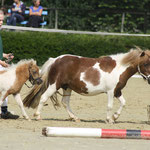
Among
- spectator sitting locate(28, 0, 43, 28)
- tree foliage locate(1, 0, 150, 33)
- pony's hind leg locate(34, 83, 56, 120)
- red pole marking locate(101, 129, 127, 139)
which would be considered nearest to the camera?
red pole marking locate(101, 129, 127, 139)

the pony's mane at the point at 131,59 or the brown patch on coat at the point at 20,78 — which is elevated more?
the pony's mane at the point at 131,59

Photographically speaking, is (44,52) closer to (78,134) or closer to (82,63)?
(82,63)

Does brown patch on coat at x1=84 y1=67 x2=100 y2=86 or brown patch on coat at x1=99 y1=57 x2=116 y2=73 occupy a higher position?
brown patch on coat at x1=99 y1=57 x2=116 y2=73

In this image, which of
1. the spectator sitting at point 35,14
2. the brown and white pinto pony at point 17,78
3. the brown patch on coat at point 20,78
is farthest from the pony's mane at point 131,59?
the spectator sitting at point 35,14

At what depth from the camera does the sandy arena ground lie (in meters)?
6.96

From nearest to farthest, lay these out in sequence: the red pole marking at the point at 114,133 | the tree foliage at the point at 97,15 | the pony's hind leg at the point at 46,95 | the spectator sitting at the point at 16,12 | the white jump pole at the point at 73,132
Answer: the white jump pole at the point at 73,132, the red pole marking at the point at 114,133, the pony's hind leg at the point at 46,95, the spectator sitting at the point at 16,12, the tree foliage at the point at 97,15

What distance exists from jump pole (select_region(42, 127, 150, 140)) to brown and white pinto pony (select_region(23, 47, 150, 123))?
185 centimetres

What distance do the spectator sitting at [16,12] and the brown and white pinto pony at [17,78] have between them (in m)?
10.5

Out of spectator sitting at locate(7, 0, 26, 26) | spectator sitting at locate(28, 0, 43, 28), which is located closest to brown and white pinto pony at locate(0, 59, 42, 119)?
spectator sitting at locate(28, 0, 43, 28)

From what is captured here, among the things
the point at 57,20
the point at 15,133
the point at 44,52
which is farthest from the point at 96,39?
the point at 15,133

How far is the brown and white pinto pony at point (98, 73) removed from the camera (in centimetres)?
927

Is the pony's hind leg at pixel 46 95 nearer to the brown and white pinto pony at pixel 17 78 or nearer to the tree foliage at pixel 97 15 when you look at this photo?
the brown and white pinto pony at pixel 17 78

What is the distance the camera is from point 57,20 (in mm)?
22094

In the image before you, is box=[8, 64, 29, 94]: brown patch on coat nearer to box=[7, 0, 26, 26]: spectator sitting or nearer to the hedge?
the hedge
